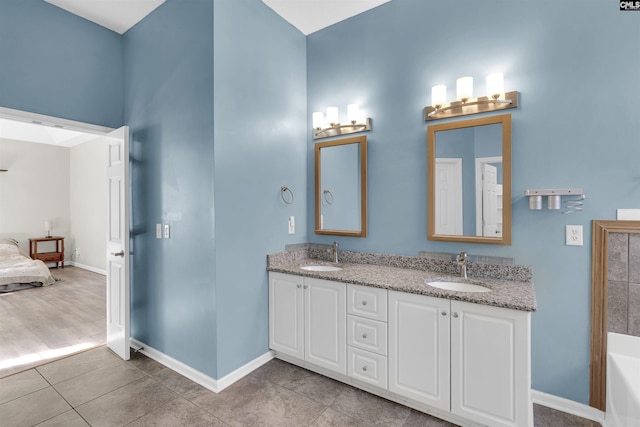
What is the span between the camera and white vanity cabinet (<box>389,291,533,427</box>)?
1624mm

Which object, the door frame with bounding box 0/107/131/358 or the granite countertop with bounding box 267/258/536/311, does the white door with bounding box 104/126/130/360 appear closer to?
the door frame with bounding box 0/107/131/358

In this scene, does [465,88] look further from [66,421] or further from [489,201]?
[66,421]

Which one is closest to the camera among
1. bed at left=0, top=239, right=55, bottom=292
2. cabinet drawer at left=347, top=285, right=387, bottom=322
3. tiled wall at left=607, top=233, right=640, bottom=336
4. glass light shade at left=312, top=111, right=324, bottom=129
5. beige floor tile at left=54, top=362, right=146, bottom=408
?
tiled wall at left=607, top=233, right=640, bottom=336

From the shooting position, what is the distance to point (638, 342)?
180cm

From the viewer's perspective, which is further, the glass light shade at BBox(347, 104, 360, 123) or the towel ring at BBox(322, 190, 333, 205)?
the towel ring at BBox(322, 190, 333, 205)

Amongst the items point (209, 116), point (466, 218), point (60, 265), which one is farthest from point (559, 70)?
point (60, 265)

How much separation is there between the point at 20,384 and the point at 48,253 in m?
5.66

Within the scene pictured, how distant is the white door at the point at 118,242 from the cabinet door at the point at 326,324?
5.35 ft

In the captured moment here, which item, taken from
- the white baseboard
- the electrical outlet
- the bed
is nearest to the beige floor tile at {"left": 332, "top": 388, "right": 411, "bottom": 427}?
the electrical outlet

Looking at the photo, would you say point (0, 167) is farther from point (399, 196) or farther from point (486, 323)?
point (486, 323)

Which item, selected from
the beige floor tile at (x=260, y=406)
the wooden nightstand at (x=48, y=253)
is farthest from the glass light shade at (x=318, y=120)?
the wooden nightstand at (x=48, y=253)

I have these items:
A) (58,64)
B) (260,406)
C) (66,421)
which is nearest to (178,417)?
(260,406)

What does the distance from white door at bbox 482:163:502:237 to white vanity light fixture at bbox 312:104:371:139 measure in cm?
103

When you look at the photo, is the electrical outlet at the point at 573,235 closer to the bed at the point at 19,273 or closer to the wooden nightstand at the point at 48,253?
the bed at the point at 19,273
